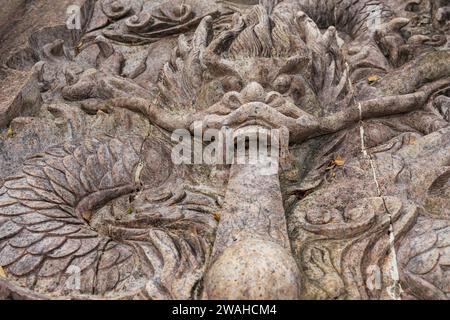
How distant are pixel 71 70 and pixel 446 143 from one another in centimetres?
280

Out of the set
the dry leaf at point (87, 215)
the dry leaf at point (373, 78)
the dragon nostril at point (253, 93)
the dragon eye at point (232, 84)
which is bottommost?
the dry leaf at point (87, 215)

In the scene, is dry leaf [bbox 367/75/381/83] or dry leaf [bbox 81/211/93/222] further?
dry leaf [bbox 367/75/381/83]

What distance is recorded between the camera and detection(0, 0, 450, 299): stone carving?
2.39 m

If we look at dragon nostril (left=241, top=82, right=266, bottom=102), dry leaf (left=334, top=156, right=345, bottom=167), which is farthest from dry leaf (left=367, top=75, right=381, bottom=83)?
dragon nostril (left=241, top=82, right=266, bottom=102)

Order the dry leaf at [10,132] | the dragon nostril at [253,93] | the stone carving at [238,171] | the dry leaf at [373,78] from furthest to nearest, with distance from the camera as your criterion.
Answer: the dry leaf at [373,78], the dry leaf at [10,132], the dragon nostril at [253,93], the stone carving at [238,171]

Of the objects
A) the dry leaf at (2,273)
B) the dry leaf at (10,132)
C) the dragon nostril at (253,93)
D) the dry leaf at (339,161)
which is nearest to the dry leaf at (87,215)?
the dry leaf at (2,273)

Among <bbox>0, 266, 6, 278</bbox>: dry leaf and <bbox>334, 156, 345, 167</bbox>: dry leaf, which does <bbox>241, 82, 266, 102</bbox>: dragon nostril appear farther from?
<bbox>0, 266, 6, 278</bbox>: dry leaf

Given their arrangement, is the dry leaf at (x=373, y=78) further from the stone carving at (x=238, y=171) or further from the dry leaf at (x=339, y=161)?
the dry leaf at (x=339, y=161)

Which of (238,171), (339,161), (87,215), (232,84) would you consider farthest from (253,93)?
(87,215)

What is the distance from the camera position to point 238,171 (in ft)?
9.48

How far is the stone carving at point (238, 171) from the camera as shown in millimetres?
2389

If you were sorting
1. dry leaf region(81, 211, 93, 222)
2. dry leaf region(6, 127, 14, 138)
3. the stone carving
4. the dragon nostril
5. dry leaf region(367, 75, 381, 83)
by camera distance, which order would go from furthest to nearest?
dry leaf region(367, 75, 381, 83)
dry leaf region(6, 127, 14, 138)
the dragon nostril
dry leaf region(81, 211, 93, 222)
the stone carving

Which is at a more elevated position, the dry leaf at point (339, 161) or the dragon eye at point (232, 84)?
the dragon eye at point (232, 84)
